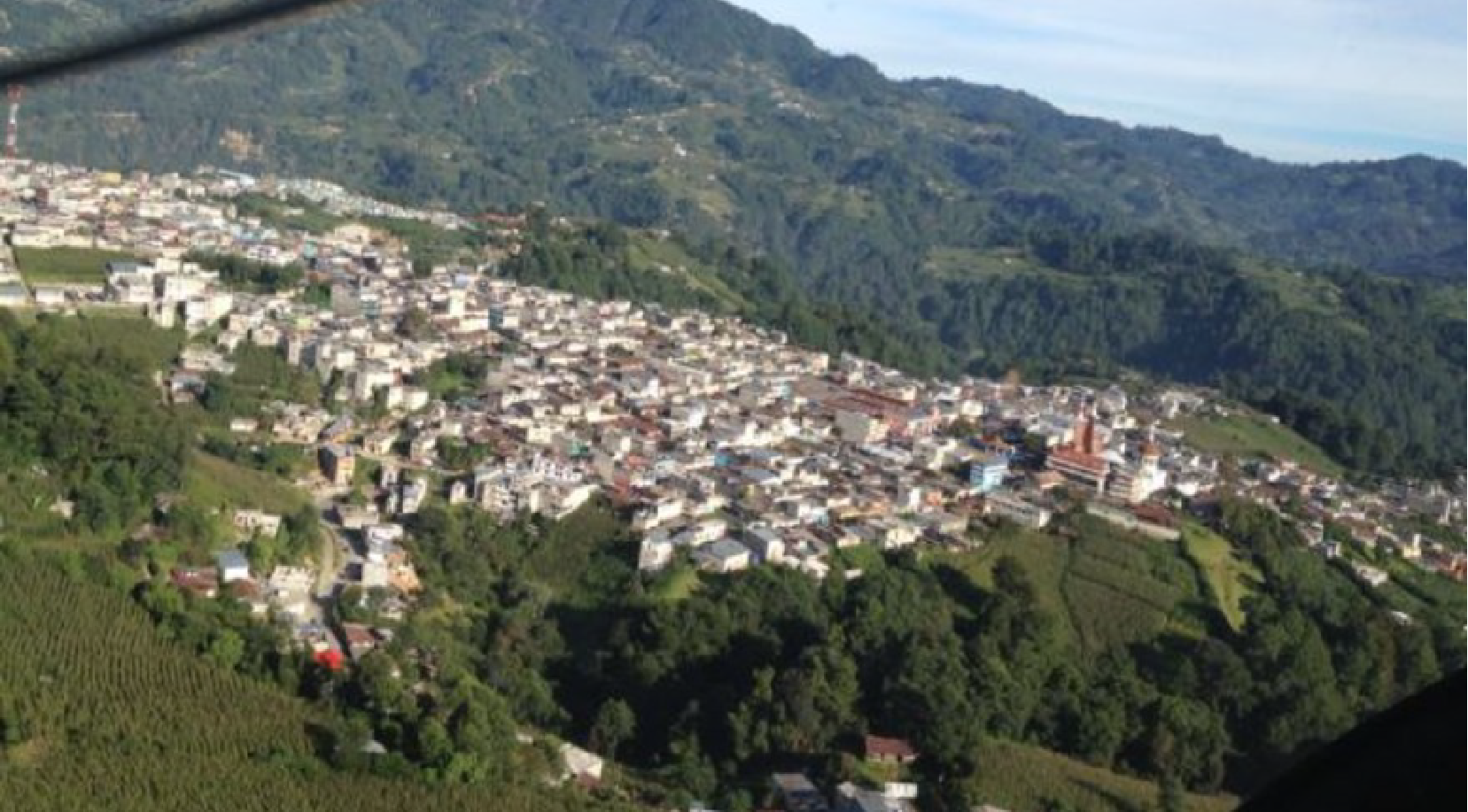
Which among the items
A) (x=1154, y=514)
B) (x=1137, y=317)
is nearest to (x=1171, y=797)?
(x=1154, y=514)

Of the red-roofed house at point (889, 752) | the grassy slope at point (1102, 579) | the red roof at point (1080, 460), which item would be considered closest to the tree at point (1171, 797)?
the red-roofed house at point (889, 752)

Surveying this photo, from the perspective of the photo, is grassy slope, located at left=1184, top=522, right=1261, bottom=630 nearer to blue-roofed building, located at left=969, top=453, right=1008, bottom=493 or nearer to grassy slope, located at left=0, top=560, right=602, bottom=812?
blue-roofed building, located at left=969, top=453, right=1008, bottom=493

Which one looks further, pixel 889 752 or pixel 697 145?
pixel 697 145

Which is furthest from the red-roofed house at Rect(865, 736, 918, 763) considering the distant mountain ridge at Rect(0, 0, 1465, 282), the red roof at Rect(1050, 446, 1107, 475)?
the distant mountain ridge at Rect(0, 0, 1465, 282)

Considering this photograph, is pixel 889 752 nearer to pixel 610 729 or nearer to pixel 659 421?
pixel 610 729

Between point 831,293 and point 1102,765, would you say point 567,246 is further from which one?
point 1102,765

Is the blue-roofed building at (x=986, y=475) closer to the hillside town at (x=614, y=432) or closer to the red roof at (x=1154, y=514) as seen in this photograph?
the hillside town at (x=614, y=432)

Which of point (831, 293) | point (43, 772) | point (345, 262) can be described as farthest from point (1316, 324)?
point (43, 772)
